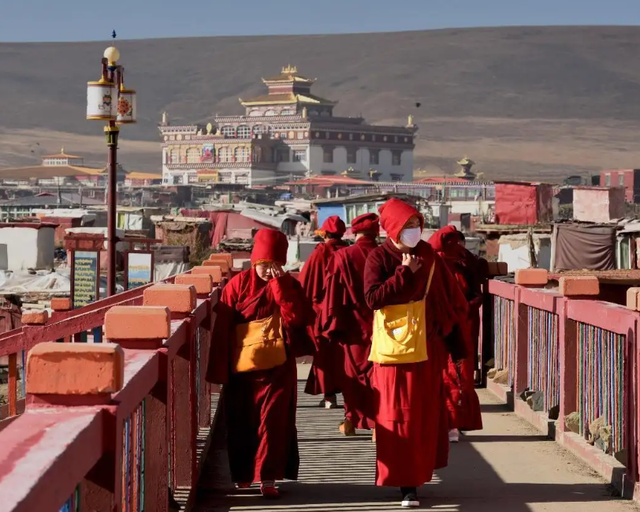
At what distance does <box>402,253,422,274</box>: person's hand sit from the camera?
6.20m

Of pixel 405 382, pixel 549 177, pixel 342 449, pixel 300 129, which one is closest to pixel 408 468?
pixel 405 382

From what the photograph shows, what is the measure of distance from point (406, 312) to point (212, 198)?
8857 centimetres

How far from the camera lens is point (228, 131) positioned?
13188 cm

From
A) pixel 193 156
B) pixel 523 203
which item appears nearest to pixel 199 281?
pixel 523 203

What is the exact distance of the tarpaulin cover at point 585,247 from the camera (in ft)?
107

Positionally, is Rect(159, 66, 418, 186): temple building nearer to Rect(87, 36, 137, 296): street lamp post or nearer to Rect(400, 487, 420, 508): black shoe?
Rect(87, 36, 137, 296): street lamp post

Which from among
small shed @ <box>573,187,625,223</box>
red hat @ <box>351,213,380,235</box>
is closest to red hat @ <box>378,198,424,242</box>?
red hat @ <box>351,213,380,235</box>

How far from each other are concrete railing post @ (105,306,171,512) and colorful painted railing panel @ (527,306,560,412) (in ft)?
11.7

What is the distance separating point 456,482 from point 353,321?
147 centimetres

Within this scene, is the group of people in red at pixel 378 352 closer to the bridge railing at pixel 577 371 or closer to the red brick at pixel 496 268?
the bridge railing at pixel 577 371

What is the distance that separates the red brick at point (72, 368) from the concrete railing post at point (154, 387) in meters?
1.26

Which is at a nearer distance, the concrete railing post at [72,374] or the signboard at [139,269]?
the concrete railing post at [72,374]

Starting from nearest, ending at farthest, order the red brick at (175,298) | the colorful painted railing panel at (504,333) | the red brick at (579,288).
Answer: the red brick at (175,298), the red brick at (579,288), the colorful painted railing panel at (504,333)

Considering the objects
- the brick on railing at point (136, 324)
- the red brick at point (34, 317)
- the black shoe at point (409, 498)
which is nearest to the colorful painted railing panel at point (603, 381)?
the black shoe at point (409, 498)
